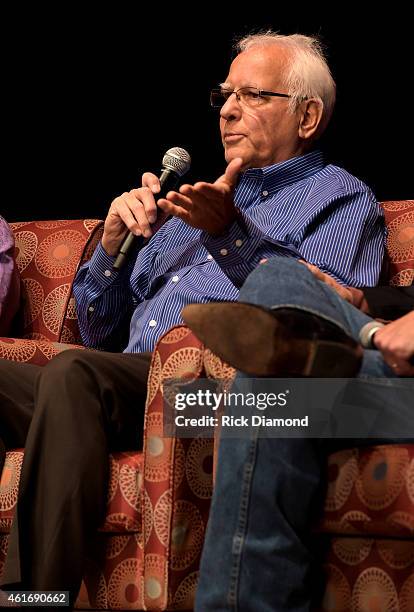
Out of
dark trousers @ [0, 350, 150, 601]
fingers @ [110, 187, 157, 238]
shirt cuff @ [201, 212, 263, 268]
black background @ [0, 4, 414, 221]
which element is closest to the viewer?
dark trousers @ [0, 350, 150, 601]

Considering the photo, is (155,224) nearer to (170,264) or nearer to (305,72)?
(170,264)

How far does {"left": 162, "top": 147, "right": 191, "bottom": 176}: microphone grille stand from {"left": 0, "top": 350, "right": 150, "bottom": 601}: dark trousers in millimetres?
472

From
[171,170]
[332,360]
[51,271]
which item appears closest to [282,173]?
[171,170]

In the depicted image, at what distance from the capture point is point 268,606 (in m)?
1.21

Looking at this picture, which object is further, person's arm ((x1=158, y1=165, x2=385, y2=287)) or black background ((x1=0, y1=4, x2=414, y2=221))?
black background ((x1=0, y1=4, x2=414, y2=221))

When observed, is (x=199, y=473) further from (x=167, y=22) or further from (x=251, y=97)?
(x=167, y=22)

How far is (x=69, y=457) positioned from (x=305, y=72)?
3.79 ft

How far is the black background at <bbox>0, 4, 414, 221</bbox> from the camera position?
2.44 m

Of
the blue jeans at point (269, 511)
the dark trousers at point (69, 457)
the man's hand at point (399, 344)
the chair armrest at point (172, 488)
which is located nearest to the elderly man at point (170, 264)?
the dark trousers at point (69, 457)

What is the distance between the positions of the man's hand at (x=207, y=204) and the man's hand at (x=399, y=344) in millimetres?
495

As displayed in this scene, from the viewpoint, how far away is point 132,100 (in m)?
2.83

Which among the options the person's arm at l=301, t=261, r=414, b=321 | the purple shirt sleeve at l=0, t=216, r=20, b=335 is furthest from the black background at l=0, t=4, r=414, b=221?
the person's arm at l=301, t=261, r=414, b=321

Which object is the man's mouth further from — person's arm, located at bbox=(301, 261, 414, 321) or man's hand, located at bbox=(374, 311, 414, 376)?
man's hand, located at bbox=(374, 311, 414, 376)

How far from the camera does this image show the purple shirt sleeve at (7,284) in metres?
2.21
